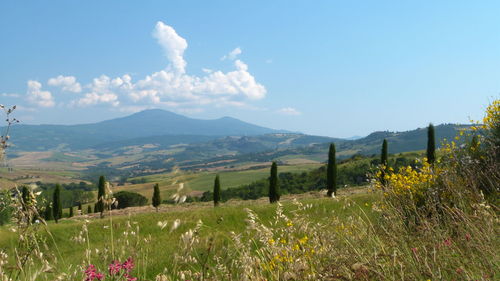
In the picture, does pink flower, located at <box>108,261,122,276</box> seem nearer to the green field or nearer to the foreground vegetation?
the foreground vegetation

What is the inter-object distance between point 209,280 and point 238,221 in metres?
17.5

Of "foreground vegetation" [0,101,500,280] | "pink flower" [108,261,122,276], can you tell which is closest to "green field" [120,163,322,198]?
"foreground vegetation" [0,101,500,280]

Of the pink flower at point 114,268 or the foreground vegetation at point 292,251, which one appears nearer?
the foreground vegetation at point 292,251

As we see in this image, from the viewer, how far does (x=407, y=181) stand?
9.62 metres

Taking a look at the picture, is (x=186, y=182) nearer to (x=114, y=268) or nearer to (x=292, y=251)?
(x=114, y=268)

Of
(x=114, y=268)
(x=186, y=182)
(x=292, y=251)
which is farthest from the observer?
(x=292, y=251)

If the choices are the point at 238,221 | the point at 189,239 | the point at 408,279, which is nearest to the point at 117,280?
the point at 189,239

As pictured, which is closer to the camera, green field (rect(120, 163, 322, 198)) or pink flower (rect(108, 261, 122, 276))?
green field (rect(120, 163, 322, 198))

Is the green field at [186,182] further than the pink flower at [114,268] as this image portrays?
No

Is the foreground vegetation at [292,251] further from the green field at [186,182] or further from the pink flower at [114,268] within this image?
the green field at [186,182]

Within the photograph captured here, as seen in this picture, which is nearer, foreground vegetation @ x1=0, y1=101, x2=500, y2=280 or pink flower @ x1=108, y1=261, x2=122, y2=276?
foreground vegetation @ x1=0, y1=101, x2=500, y2=280

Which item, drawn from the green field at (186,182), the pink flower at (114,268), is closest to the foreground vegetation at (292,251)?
the pink flower at (114,268)

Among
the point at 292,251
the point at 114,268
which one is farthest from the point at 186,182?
the point at 292,251

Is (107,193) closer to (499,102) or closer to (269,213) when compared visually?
(499,102)
